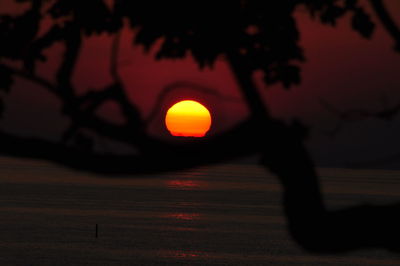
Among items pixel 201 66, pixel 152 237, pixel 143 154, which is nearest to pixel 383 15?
pixel 201 66

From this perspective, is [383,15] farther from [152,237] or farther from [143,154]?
[152,237]

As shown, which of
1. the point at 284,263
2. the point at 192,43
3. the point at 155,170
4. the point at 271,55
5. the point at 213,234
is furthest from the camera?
the point at 213,234

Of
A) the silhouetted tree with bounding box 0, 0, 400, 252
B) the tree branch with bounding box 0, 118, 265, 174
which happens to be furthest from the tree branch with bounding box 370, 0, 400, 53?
the tree branch with bounding box 0, 118, 265, 174

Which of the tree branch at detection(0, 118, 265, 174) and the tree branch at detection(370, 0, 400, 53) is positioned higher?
the tree branch at detection(370, 0, 400, 53)

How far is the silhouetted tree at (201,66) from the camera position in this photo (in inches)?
165

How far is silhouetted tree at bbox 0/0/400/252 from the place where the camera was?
418 cm

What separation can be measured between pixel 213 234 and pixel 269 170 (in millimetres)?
135840

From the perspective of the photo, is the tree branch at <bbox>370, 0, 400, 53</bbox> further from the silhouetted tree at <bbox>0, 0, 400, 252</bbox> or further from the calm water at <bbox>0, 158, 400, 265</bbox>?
the calm water at <bbox>0, 158, 400, 265</bbox>

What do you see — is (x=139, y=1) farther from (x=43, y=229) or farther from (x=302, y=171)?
(x=43, y=229)

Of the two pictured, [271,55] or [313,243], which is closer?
[313,243]

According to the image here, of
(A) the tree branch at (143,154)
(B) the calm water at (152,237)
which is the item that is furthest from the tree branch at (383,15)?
(B) the calm water at (152,237)

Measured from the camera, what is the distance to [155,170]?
13.6 feet

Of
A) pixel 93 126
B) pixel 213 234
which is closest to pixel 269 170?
pixel 93 126

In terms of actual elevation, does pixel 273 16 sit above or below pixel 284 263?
above
